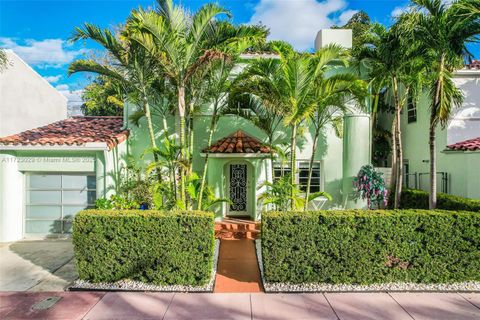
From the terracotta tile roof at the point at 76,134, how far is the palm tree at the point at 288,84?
6.11 meters

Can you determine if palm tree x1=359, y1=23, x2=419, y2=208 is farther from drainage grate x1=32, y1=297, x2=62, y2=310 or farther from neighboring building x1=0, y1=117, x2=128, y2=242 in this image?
drainage grate x1=32, y1=297, x2=62, y2=310

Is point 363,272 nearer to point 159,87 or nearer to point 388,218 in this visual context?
point 388,218

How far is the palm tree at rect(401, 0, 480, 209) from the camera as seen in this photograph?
27.1 feet

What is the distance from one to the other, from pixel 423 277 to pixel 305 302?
3269mm

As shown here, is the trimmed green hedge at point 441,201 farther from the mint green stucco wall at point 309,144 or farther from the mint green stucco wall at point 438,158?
the mint green stucco wall at point 309,144

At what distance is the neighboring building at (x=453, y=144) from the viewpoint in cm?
1154

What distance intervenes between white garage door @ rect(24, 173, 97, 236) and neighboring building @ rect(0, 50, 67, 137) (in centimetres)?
282

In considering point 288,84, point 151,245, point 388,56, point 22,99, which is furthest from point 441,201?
point 22,99

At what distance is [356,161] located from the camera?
13.3 metres

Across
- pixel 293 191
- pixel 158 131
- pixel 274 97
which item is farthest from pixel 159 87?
pixel 293 191

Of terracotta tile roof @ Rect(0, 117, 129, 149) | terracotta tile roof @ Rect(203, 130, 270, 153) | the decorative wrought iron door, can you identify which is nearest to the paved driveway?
terracotta tile roof @ Rect(0, 117, 129, 149)

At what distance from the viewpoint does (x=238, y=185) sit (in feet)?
43.5

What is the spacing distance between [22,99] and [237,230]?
39.1 ft

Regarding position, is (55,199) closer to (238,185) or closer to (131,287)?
(131,287)
